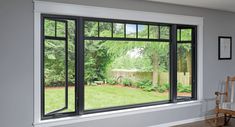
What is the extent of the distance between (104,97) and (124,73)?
604 millimetres

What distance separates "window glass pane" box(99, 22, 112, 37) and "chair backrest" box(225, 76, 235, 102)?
2.90 metres

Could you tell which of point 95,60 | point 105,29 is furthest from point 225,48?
point 95,60

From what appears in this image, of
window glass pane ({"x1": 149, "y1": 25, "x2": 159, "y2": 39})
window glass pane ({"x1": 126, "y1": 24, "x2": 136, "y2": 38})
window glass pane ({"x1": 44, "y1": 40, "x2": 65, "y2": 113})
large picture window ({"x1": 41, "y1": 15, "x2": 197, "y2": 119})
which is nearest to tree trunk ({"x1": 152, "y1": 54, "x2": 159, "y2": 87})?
large picture window ({"x1": 41, "y1": 15, "x2": 197, "y2": 119})

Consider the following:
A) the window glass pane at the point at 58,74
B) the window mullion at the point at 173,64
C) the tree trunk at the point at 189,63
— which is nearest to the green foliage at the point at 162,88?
the window mullion at the point at 173,64

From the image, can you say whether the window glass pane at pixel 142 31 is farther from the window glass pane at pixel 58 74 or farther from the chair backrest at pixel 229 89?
the chair backrest at pixel 229 89

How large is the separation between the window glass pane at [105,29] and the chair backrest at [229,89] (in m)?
2.90

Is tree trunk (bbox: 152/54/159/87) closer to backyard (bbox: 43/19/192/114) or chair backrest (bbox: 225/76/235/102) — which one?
backyard (bbox: 43/19/192/114)

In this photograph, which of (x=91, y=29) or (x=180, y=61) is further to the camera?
(x=180, y=61)

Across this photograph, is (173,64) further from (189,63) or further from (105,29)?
(105,29)

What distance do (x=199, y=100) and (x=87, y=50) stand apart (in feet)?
9.07

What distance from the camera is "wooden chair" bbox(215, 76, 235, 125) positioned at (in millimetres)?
5281

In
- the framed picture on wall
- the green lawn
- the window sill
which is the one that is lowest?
the window sill

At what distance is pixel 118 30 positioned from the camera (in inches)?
193

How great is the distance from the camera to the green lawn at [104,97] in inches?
169
